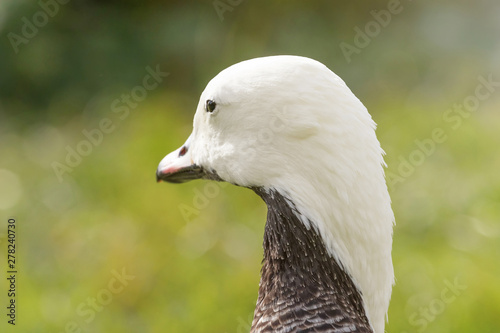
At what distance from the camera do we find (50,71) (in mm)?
4660

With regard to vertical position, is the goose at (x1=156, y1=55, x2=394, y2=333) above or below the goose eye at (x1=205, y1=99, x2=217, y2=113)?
below

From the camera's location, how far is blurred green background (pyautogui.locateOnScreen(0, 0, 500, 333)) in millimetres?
3186

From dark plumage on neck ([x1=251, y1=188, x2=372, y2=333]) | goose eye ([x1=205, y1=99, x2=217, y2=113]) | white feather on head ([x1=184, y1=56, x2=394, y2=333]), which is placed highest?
goose eye ([x1=205, y1=99, x2=217, y2=113])

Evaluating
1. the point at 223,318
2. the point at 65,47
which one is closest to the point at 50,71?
the point at 65,47

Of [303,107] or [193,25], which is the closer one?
Answer: [303,107]

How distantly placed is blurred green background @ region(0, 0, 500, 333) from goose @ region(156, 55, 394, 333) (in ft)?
4.87

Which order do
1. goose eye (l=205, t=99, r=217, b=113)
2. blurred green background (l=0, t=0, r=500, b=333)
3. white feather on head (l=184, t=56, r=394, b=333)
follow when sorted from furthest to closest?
blurred green background (l=0, t=0, r=500, b=333), goose eye (l=205, t=99, r=217, b=113), white feather on head (l=184, t=56, r=394, b=333)

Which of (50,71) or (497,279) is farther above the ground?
(50,71)

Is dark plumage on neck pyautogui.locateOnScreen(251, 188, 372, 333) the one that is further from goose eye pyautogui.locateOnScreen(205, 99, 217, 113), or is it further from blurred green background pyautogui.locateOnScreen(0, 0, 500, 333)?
blurred green background pyautogui.locateOnScreen(0, 0, 500, 333)

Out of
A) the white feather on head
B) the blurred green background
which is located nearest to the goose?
the white feather on head

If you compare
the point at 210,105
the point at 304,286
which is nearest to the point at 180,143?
the point at 210,105

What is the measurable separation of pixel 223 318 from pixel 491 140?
207 centimetres

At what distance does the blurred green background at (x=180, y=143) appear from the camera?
319 centimetres

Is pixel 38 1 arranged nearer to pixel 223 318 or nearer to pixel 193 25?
pixel 193 25
